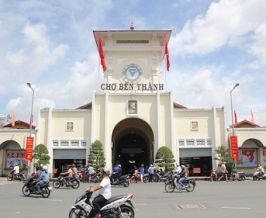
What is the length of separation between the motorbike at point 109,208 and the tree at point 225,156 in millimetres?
23513

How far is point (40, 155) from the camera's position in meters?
31.9

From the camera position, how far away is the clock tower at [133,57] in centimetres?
3784

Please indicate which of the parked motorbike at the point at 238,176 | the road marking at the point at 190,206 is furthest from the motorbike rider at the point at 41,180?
the parked motorbike at the point at 238,176

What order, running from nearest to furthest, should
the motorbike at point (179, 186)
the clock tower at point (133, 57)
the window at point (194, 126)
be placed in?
the motorbike at point (179, 186)
the window at point (194, 126)
the clock tower at point (133, 57)

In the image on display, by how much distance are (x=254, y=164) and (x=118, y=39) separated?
17825mm

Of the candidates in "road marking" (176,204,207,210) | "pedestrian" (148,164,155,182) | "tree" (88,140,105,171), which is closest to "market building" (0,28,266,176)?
"tree" (88,140,105,171)

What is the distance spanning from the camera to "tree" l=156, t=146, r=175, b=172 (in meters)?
31.3

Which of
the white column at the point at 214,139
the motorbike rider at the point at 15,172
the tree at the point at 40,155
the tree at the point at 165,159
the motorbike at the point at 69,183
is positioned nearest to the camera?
the motorbike at the point at 69,183

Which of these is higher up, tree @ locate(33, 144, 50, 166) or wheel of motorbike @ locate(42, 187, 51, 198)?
tree @ locate(33, 144, 50, 166)

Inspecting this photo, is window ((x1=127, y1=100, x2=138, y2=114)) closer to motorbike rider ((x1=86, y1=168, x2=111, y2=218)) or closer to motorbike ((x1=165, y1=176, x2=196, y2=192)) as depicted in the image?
motorbike ((x1=165, y1=176, x2=196, y2=192))

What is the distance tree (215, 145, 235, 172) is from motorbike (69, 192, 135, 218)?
23.5 meters

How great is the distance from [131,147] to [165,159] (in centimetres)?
1317

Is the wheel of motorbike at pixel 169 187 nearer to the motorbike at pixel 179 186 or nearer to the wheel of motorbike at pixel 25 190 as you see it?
the motorbike at pixel 179 186

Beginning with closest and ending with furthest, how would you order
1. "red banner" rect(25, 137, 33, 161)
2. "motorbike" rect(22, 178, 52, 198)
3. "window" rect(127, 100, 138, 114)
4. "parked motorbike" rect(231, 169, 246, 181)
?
"motorbike" rect(22, 178, 52, 198)
"parked motorbike" rect(231, 169, 246, 181)
"red banner" rect(25, 137, 33, 161)
"window" rect(127, 100, 138, 114)
